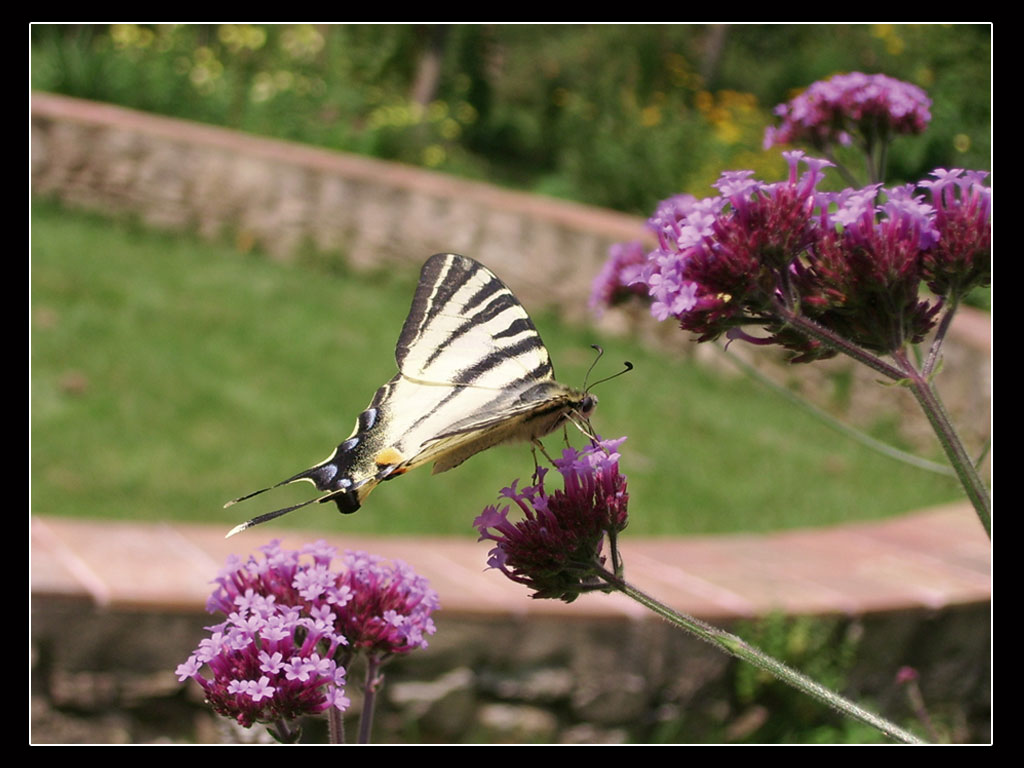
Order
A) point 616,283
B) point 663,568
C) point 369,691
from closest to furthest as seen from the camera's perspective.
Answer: point 369,691 < point 616,283 < point 663,568

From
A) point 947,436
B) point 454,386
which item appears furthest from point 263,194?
point 947,436

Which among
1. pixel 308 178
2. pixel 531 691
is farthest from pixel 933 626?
pixel 308 178

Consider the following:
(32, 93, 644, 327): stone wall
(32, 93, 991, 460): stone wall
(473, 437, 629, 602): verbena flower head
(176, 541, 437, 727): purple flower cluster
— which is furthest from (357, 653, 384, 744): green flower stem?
(32, 93, 644, 327): stone wall

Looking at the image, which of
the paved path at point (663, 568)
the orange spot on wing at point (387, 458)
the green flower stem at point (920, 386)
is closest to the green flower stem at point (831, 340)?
the green flower stem at point (920, 386)

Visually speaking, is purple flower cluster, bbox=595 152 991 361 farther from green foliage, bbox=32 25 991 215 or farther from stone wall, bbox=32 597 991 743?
green foliage, bbox=32 25 991 215

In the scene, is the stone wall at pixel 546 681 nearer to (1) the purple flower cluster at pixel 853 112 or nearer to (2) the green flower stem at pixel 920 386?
(1) the purple flower cluster at pixel 853 112

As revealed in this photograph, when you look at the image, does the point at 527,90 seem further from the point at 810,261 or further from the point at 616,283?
the point at 810,261
